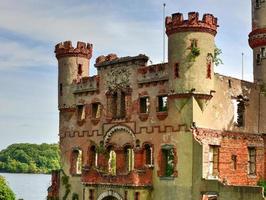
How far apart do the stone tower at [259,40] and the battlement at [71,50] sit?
36.6 ft

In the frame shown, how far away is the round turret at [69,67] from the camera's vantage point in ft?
129

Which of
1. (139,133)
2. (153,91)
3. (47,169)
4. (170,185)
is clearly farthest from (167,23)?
(47,169)

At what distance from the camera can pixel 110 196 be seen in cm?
3406

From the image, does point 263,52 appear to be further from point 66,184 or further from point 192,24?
point 66,184

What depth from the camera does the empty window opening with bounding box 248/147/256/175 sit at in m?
34.8

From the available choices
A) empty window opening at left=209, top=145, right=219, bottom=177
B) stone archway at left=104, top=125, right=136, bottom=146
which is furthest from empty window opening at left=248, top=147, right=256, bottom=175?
stone archway at left=104, top=125, right=136, bottom=146

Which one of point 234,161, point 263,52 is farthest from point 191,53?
point 263,52

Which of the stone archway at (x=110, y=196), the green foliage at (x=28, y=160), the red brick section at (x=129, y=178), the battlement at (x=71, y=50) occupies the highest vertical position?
the battlement at (x=71, y=50)

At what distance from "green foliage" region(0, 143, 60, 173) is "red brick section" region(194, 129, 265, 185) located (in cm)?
13239

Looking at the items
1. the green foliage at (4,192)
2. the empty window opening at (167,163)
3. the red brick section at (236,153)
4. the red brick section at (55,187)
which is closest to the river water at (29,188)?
the green foliage at (4,192)

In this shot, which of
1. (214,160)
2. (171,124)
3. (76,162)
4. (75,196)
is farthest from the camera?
(76,162)

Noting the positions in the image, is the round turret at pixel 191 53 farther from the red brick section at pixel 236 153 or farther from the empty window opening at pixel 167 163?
the empty window opening at pixel 167 163

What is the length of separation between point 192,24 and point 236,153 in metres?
8.06

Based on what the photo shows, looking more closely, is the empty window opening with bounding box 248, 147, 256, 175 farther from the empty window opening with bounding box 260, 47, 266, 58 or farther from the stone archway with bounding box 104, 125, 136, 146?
the stone archway with bounding box 104, 125, 136, 146
